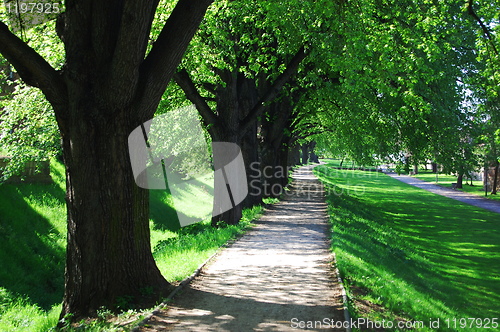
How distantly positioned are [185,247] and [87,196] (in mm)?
5439

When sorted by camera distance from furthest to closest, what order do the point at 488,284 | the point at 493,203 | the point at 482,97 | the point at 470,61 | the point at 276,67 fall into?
the point at 493,203, the point at 276,67, the point at 470,61, the point at 482,97, the point at 488,284

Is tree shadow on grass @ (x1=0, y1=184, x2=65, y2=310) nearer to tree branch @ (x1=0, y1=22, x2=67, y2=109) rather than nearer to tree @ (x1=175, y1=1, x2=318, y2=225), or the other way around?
tree @ (x1=175, y1=1, x2=318, y2=225)

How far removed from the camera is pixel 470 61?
16219 millimetres

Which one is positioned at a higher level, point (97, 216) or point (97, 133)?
point (97, 133)

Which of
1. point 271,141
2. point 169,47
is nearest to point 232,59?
point 169,47

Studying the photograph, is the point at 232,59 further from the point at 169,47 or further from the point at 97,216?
the point at 97,216

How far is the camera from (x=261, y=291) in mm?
8289

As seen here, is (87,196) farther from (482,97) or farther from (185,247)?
(482,97)

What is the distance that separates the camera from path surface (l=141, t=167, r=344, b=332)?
6.77 meters

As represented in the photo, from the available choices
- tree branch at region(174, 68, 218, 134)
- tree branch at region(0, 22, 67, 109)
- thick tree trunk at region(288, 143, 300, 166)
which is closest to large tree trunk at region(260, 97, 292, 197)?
tree branch at region(174, 68, 218, 134)

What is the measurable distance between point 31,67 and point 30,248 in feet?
32.6

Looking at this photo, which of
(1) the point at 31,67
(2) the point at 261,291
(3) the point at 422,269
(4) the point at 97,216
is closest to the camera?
(1) the point at 31,67

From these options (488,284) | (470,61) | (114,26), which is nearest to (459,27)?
(470,61)

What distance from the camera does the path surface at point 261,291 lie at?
267 inches
